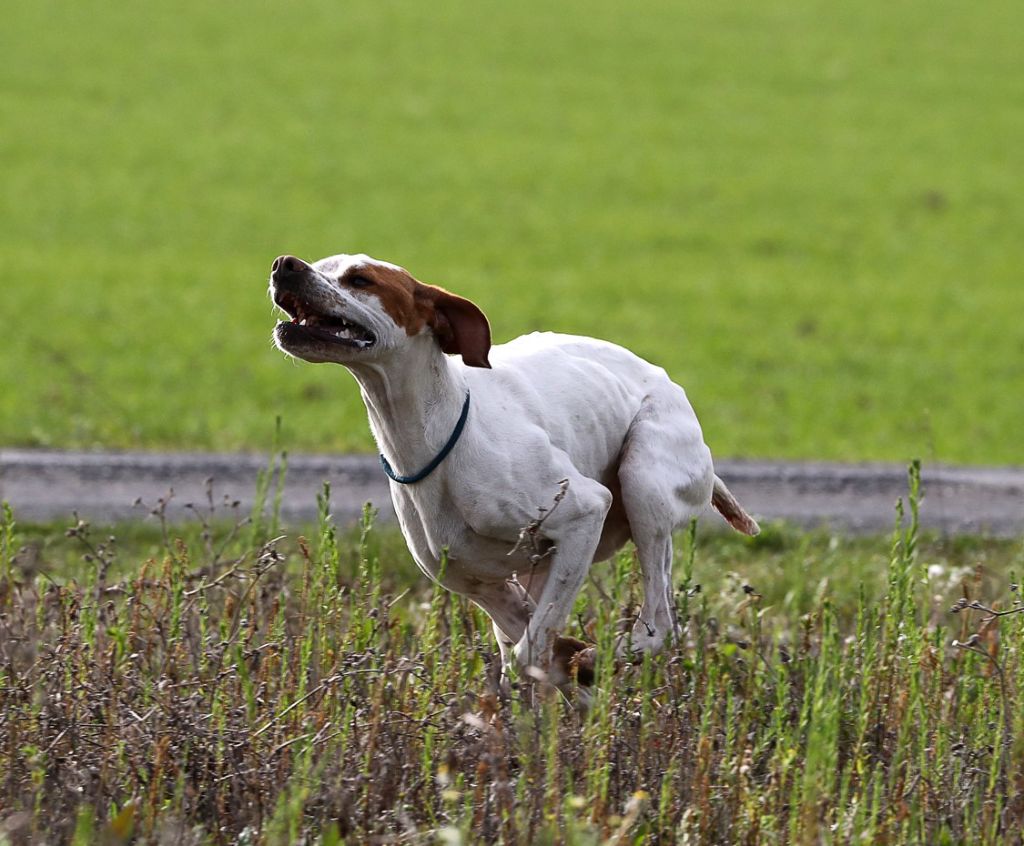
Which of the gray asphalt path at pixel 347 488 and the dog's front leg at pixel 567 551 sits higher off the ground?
the dog's front leg at pixel 567 551

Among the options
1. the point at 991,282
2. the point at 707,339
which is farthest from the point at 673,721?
the point at 991,282

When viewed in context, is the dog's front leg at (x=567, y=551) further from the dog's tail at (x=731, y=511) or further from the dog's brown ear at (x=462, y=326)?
the dog's tail at (x=731, y=511)

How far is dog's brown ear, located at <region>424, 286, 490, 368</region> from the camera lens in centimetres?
445

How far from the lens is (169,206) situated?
22016mm

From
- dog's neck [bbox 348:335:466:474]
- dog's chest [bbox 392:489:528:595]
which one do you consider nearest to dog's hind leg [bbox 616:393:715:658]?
dog's chest [bbox 392:489:528:595]

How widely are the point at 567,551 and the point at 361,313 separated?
2.89 feet

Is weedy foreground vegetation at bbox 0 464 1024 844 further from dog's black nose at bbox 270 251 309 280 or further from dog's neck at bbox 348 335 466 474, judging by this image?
dog's black nose at bbox 270 251 309 280

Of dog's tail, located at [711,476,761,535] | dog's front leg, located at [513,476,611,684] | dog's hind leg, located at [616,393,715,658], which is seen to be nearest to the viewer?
dog's front leg, located at [513,476,611,684]

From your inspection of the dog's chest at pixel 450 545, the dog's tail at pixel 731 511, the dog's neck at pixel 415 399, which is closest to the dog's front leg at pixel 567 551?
the dog's chest at pixel 450 545

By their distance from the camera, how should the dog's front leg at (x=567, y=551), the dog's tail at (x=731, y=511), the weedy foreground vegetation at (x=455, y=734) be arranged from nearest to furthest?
the weedy foreground vegetation at (x=455, y=734) < the dog's front leg at (x=567, y=551) < the dog's tail at (x=731, y=511)

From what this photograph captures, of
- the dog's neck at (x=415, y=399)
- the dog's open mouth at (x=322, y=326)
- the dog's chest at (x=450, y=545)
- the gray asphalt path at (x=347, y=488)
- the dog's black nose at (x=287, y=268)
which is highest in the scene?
the dog's black nose at (x=287, y=268)

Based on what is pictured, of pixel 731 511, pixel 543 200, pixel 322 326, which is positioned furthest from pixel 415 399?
pixel 543 200

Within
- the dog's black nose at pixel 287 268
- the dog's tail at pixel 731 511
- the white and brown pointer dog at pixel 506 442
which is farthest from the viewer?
the dog's tail at pixel 731 511

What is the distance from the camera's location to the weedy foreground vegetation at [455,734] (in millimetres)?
3836
